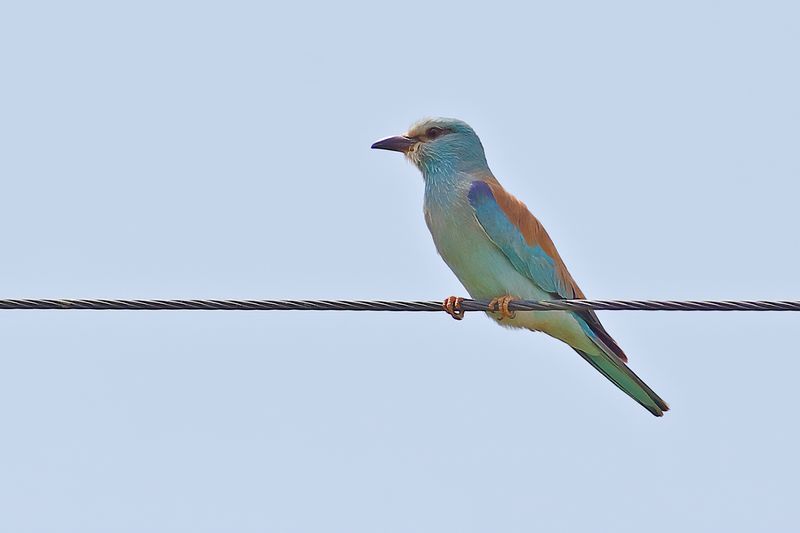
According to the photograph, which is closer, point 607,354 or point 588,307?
point 588,307

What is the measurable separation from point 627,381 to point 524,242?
0.96 m

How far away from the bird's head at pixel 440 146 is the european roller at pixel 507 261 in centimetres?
3

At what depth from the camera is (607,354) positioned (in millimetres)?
7574

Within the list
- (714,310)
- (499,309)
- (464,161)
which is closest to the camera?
(714,310)

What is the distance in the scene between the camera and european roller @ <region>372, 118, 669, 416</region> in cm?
752

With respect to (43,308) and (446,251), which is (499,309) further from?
(43,308)

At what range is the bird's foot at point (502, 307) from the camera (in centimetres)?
729

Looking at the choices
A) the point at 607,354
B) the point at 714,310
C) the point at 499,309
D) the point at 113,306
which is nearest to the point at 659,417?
the point at 607,354

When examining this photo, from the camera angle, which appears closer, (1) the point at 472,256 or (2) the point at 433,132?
(1) the point at 472,256

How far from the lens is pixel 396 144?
8.27 metres

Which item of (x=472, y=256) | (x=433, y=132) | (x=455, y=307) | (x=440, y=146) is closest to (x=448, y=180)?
(x=440, y=146)

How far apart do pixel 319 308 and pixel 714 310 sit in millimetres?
1541

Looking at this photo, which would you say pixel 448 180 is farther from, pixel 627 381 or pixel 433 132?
pixel 627 381

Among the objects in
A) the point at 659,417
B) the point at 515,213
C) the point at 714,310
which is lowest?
the point at 659,417
